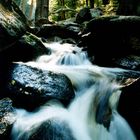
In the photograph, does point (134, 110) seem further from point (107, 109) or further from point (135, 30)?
point (135, 30)

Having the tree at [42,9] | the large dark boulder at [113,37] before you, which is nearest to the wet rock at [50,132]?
the large dark boulder at [113,37]

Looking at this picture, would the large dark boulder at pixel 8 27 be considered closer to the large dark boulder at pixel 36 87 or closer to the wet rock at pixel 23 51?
the wet rock at pixel 23 51

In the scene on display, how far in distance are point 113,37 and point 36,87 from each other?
363 cm

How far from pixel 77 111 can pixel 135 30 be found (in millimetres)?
3526

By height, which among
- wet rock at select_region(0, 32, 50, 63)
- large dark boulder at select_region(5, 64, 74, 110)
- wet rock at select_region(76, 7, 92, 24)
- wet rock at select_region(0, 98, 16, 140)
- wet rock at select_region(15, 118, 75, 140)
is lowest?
wet rock at select_region(15, 118, 75, 140)

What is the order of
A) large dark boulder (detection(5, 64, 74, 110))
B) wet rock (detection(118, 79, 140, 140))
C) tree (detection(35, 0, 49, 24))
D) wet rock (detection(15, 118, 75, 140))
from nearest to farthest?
wet rock (detection(15, 118, 75, 140))
wet rock (detection(118, 79, 140, 140))
large dark boulder (detection(5, 64, 74, 110))
tree (detection(35, 0, 49, 24))

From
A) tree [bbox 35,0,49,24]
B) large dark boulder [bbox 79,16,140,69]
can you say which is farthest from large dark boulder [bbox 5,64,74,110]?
tree [bbox 35,0,49,24]

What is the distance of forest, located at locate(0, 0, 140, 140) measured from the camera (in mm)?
5281

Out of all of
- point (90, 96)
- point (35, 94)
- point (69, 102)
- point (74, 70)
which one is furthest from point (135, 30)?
point (35, 94)

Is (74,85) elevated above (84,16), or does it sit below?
below

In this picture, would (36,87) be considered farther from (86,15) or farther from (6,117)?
(86,15)

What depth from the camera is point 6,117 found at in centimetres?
512

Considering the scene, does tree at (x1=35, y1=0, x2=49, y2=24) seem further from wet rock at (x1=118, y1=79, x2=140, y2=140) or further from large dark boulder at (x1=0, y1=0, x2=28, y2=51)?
wet rock at (x1=118, y1=79, x2=140, y2=140)

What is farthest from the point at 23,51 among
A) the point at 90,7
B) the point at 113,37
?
the point at 90,7
